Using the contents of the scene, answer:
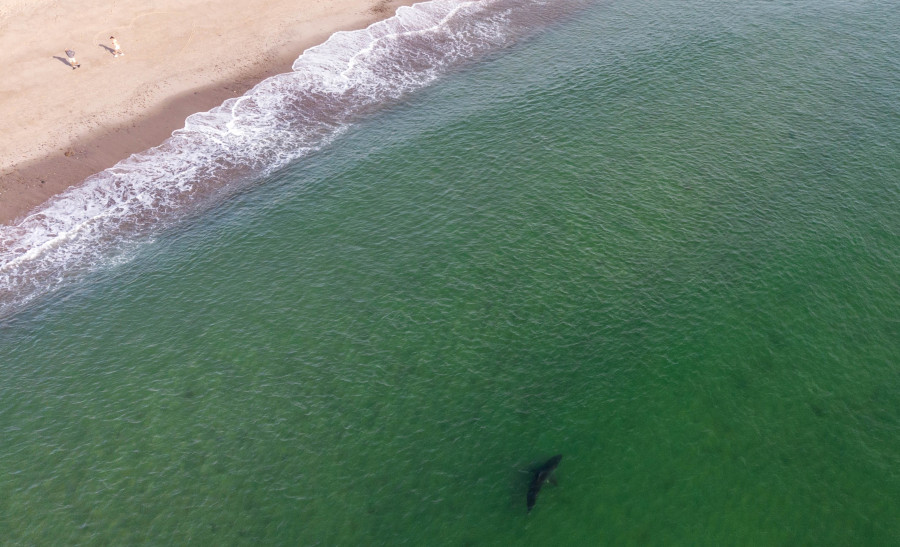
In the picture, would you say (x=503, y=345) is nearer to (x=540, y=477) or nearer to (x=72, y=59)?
(x=540, y=477)

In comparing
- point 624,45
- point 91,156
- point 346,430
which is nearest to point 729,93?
point 624,45

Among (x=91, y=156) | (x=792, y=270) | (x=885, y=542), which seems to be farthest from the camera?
(x=91, y=156)

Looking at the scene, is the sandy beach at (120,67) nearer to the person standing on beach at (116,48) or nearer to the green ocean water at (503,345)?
the person standing on beach at (116,48)

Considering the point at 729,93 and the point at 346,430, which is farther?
the point at 729,93

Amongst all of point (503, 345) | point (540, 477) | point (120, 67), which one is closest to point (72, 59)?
point (120, 67)

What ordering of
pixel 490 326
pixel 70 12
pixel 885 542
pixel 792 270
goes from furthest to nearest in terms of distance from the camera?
pixel 70 12 → pixel 792 270 → pixel 490 326 → pixel 885 542

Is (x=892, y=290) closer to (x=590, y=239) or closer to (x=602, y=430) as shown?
(x=590, y=239)

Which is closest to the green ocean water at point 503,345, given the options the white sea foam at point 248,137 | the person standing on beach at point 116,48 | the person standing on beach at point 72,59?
the white sea foam at point 248,137
